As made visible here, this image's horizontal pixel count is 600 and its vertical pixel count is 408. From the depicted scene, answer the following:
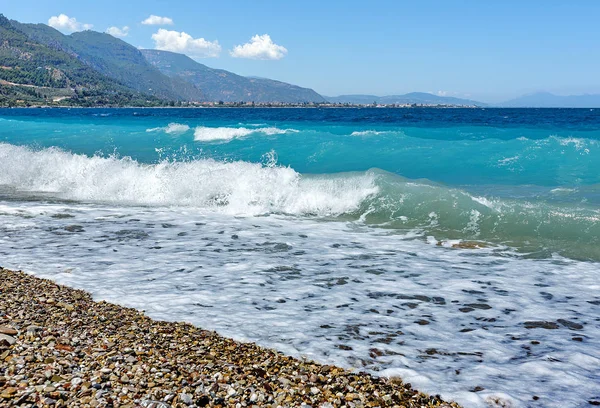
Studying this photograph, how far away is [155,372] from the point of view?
454cm

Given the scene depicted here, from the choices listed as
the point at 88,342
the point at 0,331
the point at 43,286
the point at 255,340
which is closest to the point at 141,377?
the point at 88,342

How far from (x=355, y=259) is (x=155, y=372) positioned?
5302 mm

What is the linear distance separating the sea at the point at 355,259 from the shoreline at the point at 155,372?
0.35 metres

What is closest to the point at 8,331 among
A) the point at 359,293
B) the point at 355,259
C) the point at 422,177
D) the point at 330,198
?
the point at 359,293

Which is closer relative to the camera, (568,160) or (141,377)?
(141,377)

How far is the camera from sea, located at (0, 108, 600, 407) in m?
5.32

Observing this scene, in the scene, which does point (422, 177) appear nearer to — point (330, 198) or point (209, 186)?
point (330, 198)

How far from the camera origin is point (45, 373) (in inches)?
174

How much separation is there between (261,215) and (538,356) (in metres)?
9.58

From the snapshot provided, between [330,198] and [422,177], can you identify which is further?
[422,177]

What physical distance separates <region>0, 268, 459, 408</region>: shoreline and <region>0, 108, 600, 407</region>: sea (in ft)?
1.16

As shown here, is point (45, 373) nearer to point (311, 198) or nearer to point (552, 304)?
point (552, 304)

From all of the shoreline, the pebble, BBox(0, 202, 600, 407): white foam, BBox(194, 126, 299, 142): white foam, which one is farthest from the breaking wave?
BBox(194, 126, 299, 142): white foam

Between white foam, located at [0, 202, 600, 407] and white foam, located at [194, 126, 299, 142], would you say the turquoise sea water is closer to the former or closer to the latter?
white foam, located at [194, 126, 299, 142]
